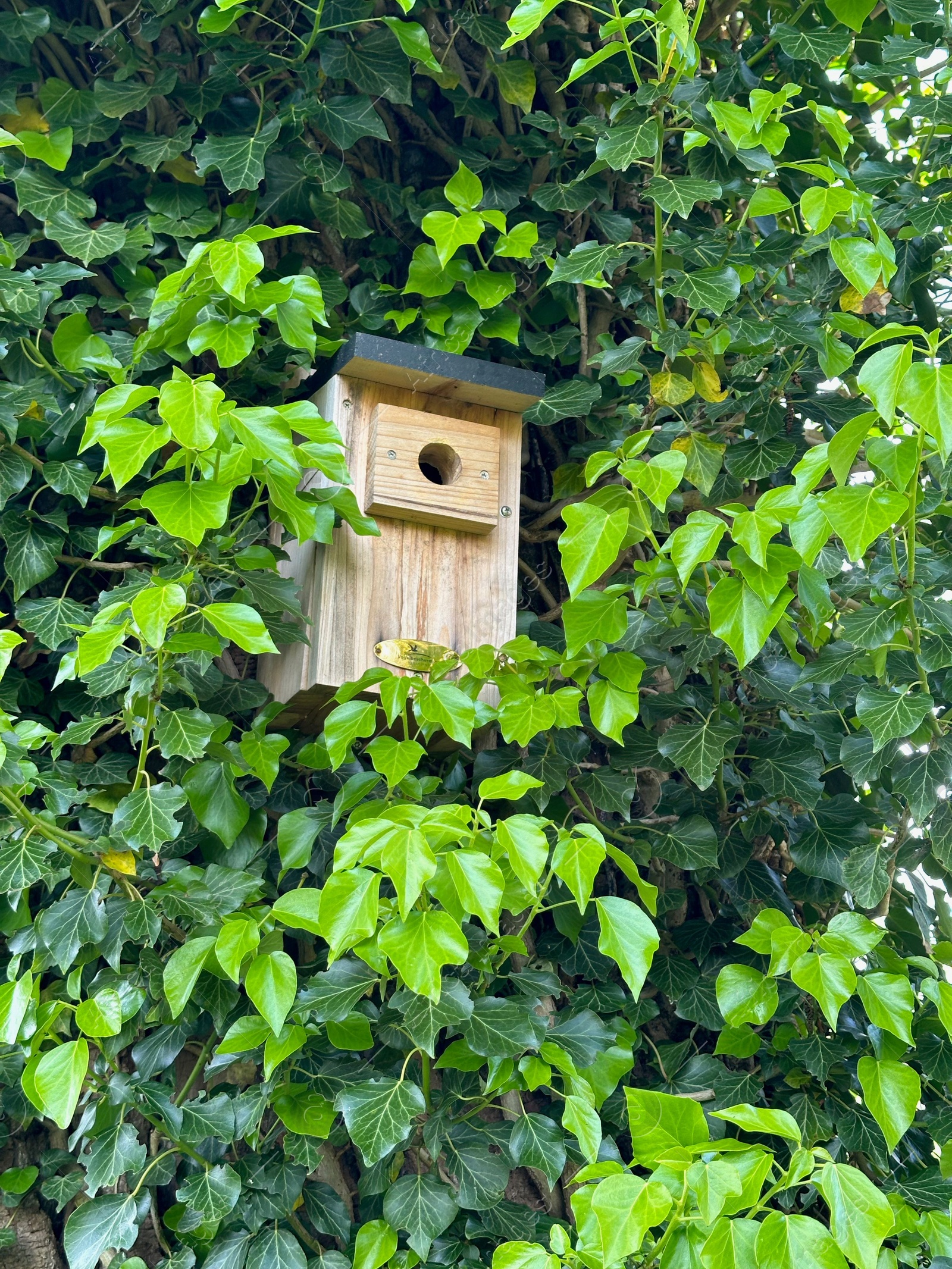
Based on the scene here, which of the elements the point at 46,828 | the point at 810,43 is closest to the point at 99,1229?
the point at 46,828

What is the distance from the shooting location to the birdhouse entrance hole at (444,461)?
171 cm

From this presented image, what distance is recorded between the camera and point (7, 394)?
1.72 m

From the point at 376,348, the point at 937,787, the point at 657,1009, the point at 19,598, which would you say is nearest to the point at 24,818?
the point at 19,598

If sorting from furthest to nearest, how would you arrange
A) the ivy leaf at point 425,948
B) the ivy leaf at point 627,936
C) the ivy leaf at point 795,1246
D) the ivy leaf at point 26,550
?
1. the ivy leaf at point 26,550
2. the ivy leaf at point 627,936
3. the ivy leaf at point 425,948
4. the ivy leaf at point 795,1246

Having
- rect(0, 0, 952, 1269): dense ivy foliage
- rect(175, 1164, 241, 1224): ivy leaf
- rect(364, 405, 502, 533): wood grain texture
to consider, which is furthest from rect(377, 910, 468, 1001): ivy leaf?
rect(364, 405, 502, 533): wood grain texture

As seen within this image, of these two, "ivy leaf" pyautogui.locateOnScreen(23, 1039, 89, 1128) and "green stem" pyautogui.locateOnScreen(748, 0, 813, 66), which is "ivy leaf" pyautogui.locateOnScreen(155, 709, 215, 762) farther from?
"green stem" pyautogui.locateOnScreen(748, 0, 813, 66)

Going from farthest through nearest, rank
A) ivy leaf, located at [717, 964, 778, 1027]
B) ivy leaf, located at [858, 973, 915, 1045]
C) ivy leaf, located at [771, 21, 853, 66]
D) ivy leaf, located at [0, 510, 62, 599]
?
ivy leaf, located at [771, 21, 853, 66], ivy leaf, located at [0, 510, 62, 599], ivy leaf, located at [717, 964, 778, 1027], ivy leaf, located at [858, 973, 915, 1045]

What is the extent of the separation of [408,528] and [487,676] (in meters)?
0.22

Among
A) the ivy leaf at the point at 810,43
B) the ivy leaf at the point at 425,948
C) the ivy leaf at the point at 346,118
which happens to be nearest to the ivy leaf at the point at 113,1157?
the ivy leaf at the point at 425,948

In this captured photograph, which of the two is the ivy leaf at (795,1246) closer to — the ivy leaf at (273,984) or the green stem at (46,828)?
the ivy leaf at (273,984)

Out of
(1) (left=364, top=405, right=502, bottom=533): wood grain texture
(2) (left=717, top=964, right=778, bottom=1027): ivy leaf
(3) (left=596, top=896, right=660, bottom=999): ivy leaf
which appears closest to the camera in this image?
(3) (left=596, top=896, right=660, bottom=999): ivy leaf

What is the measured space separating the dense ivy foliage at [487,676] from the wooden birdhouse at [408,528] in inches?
2.6

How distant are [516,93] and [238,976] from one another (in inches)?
53.6

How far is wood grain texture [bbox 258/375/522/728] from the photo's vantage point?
63.8 inches
